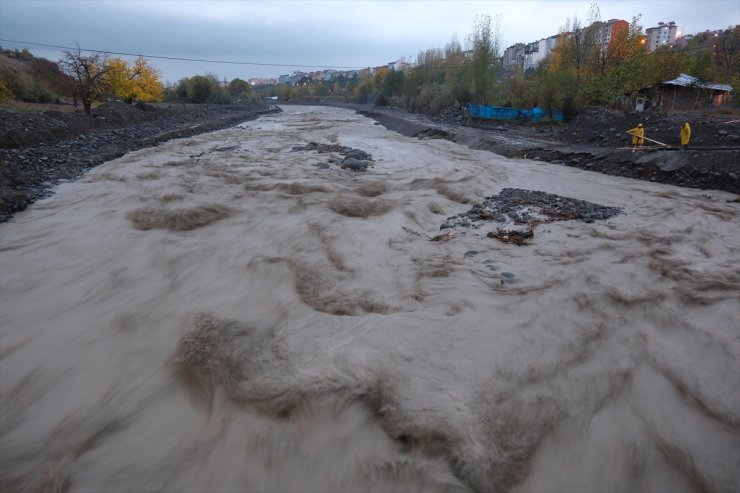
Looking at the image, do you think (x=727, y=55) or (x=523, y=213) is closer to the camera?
(x=523, y=213)

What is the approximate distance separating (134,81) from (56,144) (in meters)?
20.4

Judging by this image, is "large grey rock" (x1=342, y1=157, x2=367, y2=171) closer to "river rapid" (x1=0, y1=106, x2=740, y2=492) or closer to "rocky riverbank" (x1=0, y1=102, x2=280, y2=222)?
"river rapid" (x1=0, y1=106, x2=740, y2=492)

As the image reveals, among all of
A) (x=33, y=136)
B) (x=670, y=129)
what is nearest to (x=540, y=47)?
(x=670, y=129)

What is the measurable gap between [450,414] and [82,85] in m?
26.5

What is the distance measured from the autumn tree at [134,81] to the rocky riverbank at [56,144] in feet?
25.6

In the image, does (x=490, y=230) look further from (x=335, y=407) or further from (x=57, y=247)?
(x=57, y=247)

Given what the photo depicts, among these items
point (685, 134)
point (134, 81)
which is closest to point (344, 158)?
point (685, 134)

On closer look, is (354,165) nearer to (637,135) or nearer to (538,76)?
(637,135)

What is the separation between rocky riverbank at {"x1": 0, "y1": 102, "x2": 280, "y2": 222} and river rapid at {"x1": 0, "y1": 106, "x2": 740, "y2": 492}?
222 cm

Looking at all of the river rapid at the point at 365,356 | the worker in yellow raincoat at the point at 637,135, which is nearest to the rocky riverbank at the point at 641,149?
the worker in yellow raincoat at the point at 637,135

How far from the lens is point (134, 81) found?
97.3ft

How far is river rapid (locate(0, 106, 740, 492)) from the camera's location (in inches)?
98.3

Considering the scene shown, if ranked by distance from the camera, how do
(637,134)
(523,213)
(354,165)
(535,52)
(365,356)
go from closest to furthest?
(365,356) → (523,213) → (354,165) → (637,134) → (535,52)

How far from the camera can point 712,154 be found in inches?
396
